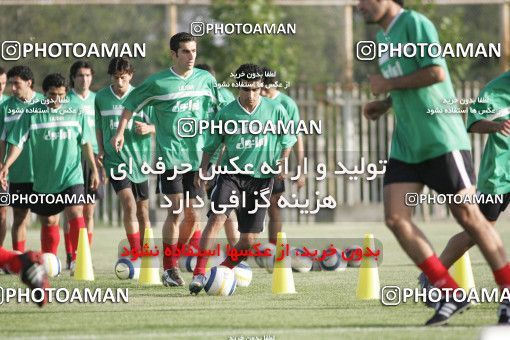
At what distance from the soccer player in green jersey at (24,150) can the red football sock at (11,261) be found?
14.1ft

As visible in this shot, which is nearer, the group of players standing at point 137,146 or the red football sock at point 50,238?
the group of players standing at point 137,146

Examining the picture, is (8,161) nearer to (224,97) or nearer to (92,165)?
(92,165)

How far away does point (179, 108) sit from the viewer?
12516 millimetres

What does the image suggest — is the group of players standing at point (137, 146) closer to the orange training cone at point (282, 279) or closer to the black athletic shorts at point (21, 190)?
the black athletic shorts at point (21, 190)

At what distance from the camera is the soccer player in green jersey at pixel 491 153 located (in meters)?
9.60

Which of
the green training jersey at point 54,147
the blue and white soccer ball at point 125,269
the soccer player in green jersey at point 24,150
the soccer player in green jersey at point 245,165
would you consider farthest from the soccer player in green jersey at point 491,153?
the soccer player in green jersey at point 24,150

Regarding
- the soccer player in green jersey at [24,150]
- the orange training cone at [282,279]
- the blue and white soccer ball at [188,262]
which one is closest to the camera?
the orange training cone at [282,279]

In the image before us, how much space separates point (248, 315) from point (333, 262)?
456cm

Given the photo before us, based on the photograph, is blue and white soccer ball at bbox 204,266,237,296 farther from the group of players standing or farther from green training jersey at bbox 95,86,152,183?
green training jersey at bbox 95,86,152,183

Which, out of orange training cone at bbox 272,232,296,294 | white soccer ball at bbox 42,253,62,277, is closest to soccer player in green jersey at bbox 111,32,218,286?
white soccer ball at bbox 42,253,62,277

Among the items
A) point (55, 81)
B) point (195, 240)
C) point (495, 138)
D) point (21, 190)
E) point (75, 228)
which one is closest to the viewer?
point (495, 138)

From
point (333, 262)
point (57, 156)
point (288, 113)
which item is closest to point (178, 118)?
point (288, 113)

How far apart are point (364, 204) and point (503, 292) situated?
53.4 feet

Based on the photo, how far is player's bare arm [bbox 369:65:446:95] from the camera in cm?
818
